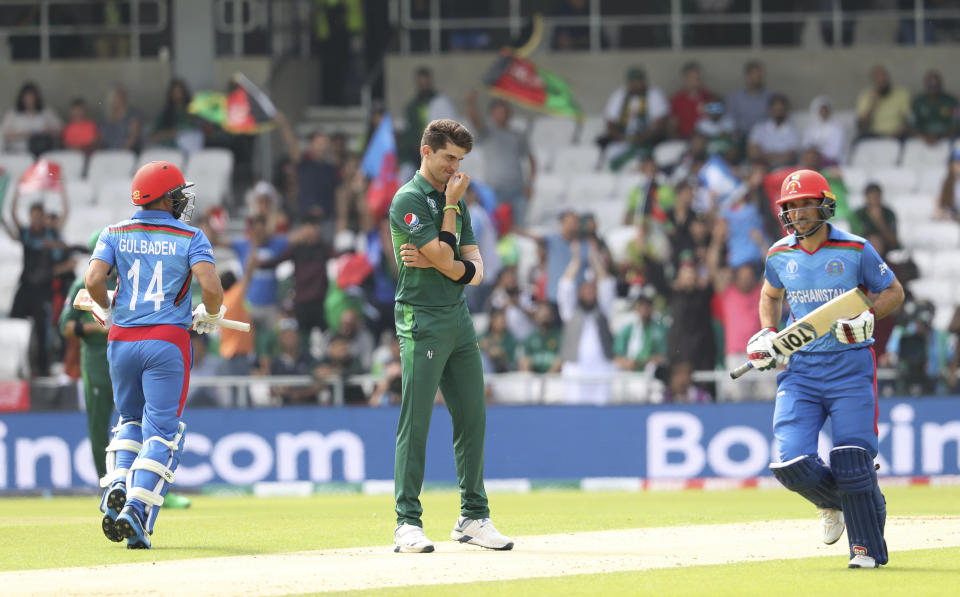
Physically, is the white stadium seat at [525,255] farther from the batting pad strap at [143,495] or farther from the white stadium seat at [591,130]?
Answer: the batting pad strap at [143,495]

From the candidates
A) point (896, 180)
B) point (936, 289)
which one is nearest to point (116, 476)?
point (936, 289)

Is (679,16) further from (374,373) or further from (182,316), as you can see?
(182,316)

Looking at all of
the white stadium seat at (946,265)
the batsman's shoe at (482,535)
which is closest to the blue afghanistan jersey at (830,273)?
the batsman's shoe at (482,535)

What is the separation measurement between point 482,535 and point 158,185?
290 centimetres

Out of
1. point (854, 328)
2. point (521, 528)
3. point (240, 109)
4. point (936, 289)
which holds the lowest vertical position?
point (521, 528)

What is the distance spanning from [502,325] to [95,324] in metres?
6.06

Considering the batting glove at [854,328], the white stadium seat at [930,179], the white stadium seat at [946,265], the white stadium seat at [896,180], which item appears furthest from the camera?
the white stadium seat at [896,180]

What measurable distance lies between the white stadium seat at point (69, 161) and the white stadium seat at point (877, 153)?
10833 millimetres

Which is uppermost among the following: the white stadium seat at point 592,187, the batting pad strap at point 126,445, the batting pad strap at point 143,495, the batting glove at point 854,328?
the white stadium seat at point 592,187

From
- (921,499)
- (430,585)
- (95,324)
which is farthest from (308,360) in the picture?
(430,585)

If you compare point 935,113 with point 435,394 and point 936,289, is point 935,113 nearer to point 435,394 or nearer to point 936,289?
point 936,289

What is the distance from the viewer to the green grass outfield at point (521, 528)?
7945mm

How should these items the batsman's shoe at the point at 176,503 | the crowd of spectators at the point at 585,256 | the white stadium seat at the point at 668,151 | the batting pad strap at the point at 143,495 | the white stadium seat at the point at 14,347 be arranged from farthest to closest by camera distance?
1. the white stadium seat at the point at 668,151
2. the white stadium seat at the point at 14,347
3. the crowd of spectators at the point at 585,256
4. the batsman's shoe at the point at 176,503
5. the batting pad strap at the point at 143,495

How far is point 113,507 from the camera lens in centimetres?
945
